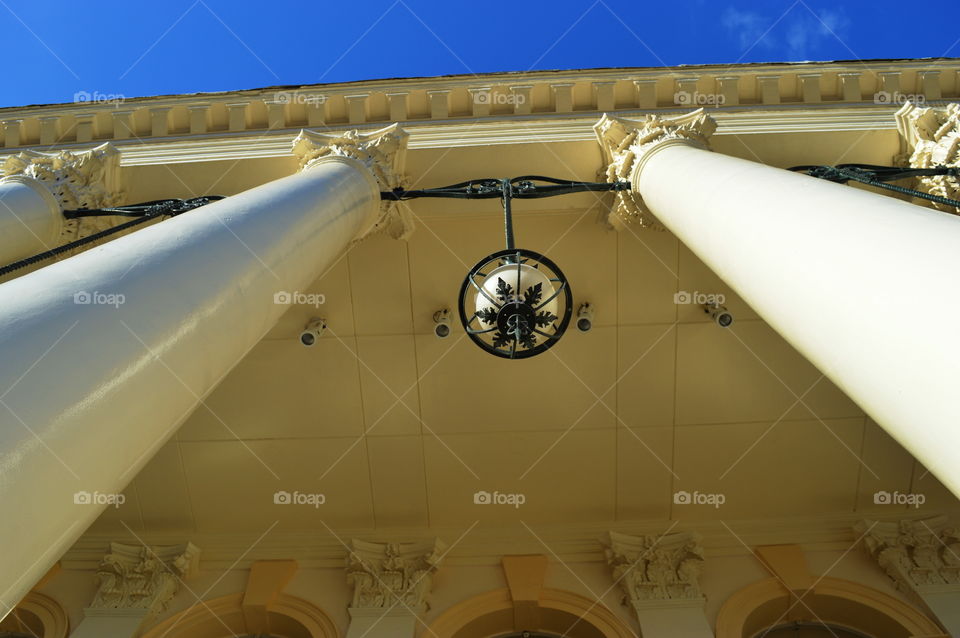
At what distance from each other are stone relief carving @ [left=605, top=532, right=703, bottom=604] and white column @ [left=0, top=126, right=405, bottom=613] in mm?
8082

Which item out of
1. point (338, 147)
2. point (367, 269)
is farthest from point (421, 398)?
point (338, 147)

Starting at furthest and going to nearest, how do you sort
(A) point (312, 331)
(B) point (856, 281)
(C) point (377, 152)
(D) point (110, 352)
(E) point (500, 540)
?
(E) point (500, 540) → (A) point (312, 331) → (C) point (377, 152) → (B) point (856, 281) → (D) point (110, 352)

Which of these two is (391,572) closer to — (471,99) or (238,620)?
(238,620)

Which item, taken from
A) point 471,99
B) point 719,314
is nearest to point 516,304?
point 719,314

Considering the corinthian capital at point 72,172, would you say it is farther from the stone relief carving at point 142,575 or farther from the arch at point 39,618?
the arch at point 39,618

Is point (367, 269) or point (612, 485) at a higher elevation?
point (367, 269)

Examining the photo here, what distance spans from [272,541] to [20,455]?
34.3 ft

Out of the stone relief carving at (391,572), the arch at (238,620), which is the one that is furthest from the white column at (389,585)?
the arch at (238,620)

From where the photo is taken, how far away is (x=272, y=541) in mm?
11945

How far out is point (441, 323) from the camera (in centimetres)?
1040

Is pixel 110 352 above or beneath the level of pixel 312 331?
beneath

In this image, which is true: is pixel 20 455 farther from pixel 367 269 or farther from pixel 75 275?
pixel 367 269

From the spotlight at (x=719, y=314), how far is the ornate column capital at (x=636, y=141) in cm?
203

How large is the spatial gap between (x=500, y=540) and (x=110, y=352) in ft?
32.2
